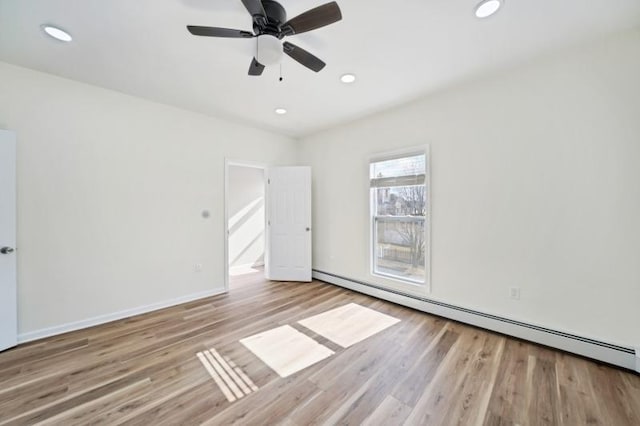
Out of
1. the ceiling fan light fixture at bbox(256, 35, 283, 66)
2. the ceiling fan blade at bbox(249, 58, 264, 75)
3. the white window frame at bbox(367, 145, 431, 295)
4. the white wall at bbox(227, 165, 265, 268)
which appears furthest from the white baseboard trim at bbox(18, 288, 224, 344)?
the ceiling fan light fixture at bbox(256, 35, 283, 66)

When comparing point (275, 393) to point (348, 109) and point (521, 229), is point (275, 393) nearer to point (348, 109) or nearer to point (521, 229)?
point (521, 229)

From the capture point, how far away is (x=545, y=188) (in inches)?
93.0

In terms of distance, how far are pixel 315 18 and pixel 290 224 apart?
3413mm

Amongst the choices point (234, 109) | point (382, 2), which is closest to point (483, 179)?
point (382, 2)

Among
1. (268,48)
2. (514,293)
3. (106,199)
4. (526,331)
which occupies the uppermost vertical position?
(268,48)

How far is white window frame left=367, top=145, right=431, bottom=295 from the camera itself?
10.3ft

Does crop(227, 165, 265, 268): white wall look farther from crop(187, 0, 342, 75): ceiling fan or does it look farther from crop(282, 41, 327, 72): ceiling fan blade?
crop(187, 0, 342, 75): ceiling fan

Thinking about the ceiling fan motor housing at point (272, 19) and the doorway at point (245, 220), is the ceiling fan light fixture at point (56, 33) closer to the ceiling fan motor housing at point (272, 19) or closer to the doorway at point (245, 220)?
the ceiling fan motor housing at point (272, 19)

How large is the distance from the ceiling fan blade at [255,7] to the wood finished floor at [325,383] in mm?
2514

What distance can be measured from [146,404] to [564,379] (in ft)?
10.1

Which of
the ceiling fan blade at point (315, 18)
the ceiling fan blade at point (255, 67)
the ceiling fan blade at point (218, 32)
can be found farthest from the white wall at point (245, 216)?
the ceiling fan blade at point (315, 18)

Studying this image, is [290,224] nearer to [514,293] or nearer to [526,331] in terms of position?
[514,293]

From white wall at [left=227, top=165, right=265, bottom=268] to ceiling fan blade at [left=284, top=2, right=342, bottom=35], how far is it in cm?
395

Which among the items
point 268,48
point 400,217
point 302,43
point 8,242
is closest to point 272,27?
point 268,48
